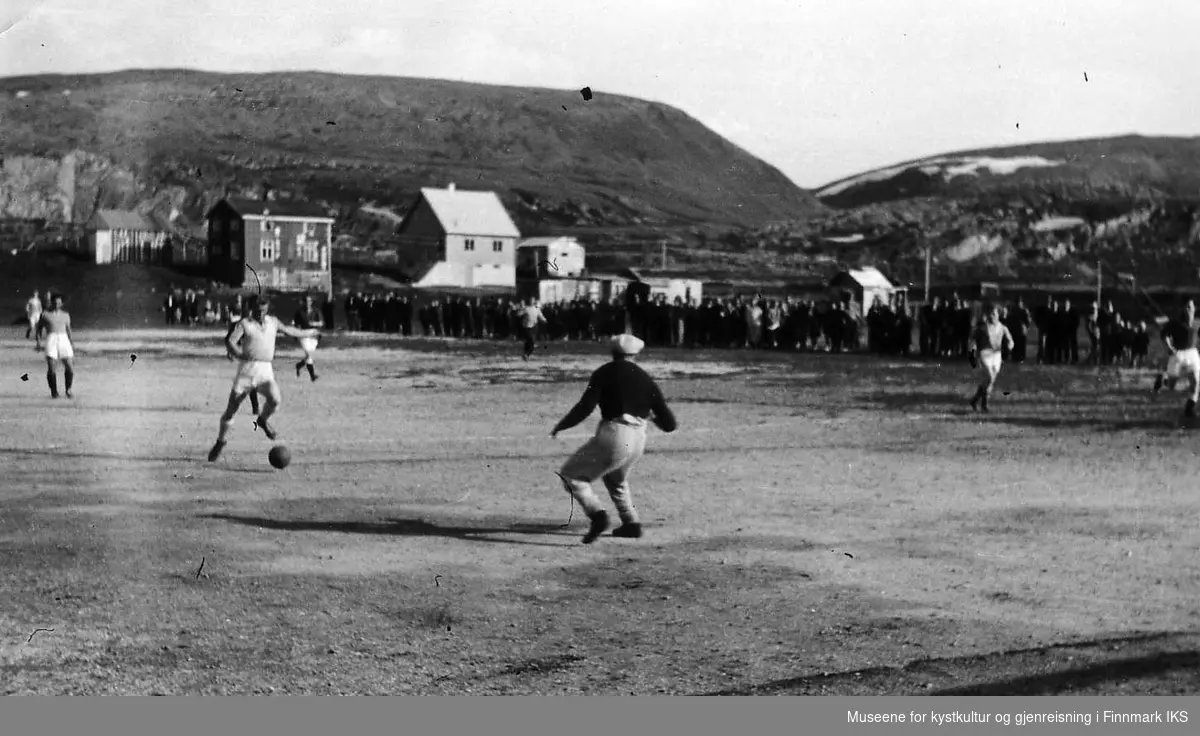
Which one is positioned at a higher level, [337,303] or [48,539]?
[337,303]

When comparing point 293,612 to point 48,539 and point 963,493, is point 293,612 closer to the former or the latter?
point 48,539

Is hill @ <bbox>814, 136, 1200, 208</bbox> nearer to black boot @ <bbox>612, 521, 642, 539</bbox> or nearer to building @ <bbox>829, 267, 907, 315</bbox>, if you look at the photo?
black boot @ <bbox>612, 521, 642, 539</bbox>

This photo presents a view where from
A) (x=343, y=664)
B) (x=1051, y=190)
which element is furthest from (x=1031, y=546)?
(x=1051, y=190)

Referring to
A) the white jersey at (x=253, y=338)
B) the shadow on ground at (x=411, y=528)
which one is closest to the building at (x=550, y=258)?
the white jersey at (x=253, y=338)

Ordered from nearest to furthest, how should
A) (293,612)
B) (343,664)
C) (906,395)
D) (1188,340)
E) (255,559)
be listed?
(343,664), (293,612), (255,559), (1188,340), (906,395)

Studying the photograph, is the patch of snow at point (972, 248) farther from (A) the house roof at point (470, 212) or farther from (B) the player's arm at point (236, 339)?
(B) the player's arm at point (236, 339)

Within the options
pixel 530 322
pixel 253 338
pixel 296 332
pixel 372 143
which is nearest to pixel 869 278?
pixel 530 322

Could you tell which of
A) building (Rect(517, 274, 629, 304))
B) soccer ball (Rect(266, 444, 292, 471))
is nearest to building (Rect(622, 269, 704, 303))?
building (Rect(517, 274, 629, 304))
